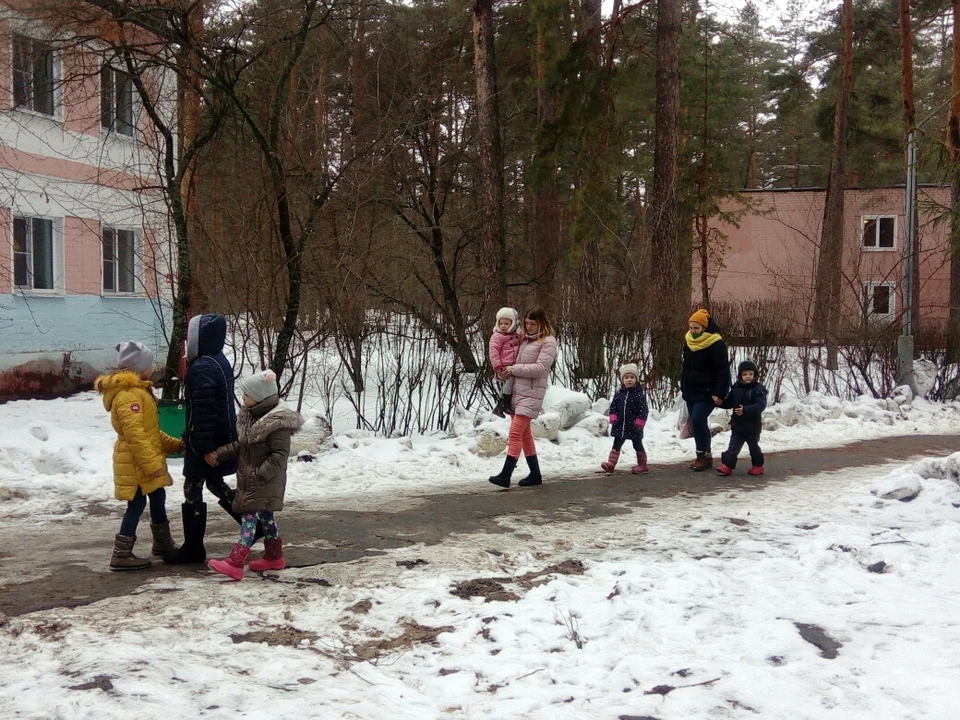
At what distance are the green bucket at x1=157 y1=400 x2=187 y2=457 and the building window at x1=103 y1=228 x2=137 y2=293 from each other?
344 inches

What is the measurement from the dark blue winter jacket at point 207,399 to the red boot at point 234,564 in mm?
524

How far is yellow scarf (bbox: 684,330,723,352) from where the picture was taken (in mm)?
9531

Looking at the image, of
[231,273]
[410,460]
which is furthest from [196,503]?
[231,273]

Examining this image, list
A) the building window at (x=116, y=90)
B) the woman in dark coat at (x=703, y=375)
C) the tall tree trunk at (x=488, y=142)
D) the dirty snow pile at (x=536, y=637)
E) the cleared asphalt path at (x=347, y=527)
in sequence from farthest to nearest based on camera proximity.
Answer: the tall tree trunk at (x=488, y=142)
the building window at (x=116, y=90)
the woman in dark coat at (x=703, y=375)
the cleared asphalt path at (x=347, y=527)
the dirty snow pile at (x=536, y=637)

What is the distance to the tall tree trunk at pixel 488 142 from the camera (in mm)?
15914

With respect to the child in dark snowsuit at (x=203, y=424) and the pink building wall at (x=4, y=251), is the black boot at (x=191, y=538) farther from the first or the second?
the pink building wall at (x=4, y=251)

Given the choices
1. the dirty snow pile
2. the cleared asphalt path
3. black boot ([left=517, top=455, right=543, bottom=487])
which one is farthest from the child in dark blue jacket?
the dirty snow pile

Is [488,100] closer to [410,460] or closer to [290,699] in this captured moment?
[410,460]

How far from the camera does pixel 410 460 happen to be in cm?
998

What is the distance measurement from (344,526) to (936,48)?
34080 millimetres

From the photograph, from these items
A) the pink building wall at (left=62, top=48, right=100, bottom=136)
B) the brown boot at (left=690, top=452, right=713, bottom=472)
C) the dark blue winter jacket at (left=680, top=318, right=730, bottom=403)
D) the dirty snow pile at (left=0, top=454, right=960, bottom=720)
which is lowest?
the dirty snow pile at (left=0, top=454, right=960, bottom=720)

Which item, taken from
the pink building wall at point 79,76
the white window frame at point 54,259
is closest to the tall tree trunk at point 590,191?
the pink building wall at point 79,76

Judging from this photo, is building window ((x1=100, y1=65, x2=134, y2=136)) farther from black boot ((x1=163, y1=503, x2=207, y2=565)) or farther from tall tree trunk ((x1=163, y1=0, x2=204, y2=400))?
black boot ((x1=163, y1=503, x2=207, y2=565))

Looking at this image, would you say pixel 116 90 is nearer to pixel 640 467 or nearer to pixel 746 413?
pixel 640 467
